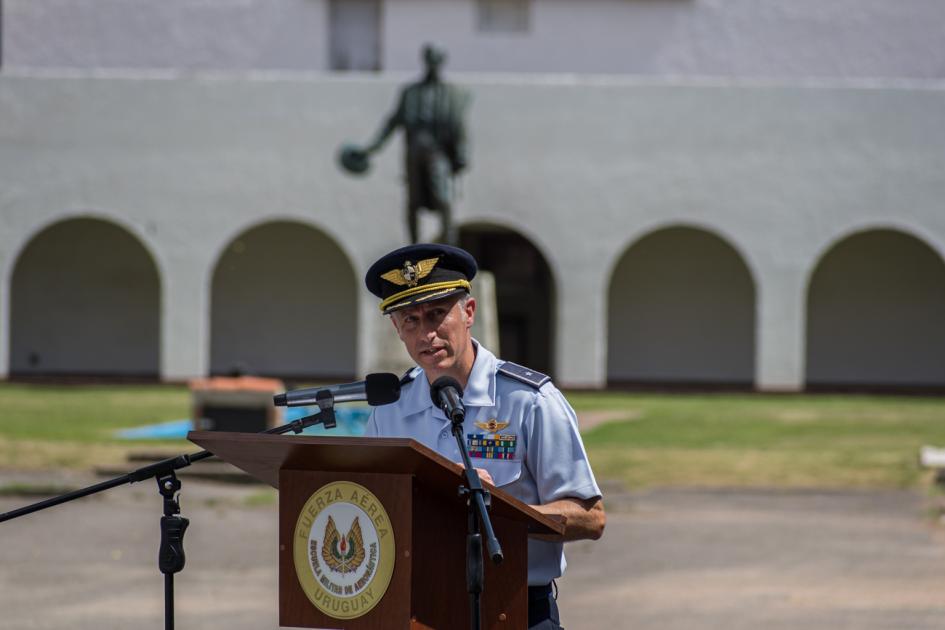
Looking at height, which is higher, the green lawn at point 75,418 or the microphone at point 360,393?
the microphone at point 360,393

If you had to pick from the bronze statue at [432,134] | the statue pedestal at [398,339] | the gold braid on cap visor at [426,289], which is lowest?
the statue pedestal at [398,339]

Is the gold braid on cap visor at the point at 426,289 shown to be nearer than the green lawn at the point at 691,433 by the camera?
Yes

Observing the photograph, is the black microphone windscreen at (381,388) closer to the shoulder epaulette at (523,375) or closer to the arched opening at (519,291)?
the shoulder epaulette at (523,375)

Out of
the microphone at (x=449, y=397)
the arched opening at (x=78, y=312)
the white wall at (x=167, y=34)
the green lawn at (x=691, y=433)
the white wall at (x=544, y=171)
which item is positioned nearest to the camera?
the microphone at (x=449, y=397)

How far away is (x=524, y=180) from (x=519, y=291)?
5.43m

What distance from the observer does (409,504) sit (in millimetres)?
3213

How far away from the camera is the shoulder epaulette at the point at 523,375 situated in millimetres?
3686

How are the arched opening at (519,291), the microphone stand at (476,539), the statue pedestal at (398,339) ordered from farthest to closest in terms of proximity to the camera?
the arched opening at (519,291)
the statue pedestal at (398,339)
the microphone stand at (476,539)

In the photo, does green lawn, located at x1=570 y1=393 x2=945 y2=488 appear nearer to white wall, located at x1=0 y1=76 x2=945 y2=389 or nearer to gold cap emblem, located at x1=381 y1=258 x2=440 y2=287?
white wall, located at x1=0 y1=76 x2=945 y2=389

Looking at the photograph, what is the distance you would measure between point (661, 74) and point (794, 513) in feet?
59.1

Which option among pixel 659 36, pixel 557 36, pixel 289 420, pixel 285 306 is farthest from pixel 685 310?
pixel 289 420

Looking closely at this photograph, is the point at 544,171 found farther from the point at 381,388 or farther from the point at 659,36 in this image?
the point at 381,388

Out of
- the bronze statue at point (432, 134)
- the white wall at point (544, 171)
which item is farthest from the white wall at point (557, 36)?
the bronze statue at point (432, 134)

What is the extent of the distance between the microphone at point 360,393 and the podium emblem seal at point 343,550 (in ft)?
1.12
